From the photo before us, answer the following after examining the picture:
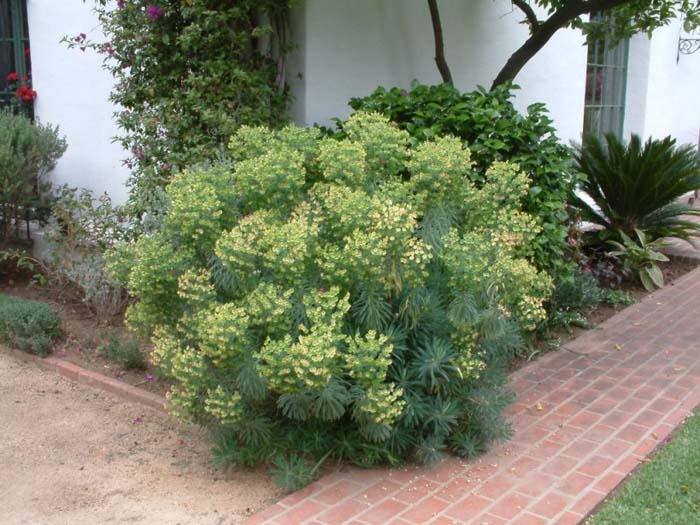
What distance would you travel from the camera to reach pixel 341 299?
355cm

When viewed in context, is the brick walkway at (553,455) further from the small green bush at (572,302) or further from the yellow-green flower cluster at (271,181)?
the yellow-green flower cluster at (271,181)

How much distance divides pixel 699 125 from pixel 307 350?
12.7 metres

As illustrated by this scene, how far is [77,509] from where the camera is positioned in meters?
3.64

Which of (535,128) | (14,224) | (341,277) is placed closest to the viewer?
(341,277)

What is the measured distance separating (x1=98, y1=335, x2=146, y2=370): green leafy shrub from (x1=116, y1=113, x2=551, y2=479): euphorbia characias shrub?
3.79ft

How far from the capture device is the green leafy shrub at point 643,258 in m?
7.43

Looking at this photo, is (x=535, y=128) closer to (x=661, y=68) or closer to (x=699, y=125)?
(x=661, y=68)

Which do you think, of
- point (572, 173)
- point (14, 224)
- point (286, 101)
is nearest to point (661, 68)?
point (572, 173)

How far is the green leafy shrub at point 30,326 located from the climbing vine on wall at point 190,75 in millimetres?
1088

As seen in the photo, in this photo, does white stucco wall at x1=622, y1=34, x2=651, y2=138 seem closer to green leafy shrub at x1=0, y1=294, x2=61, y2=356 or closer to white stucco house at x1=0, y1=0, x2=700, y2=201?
white stucco house at x1=0, y1=0, x2=700, y2=201

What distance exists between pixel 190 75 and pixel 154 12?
0.55m

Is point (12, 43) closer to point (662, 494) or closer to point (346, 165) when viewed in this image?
point (346, 165)

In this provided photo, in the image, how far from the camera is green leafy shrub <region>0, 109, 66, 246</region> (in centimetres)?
668

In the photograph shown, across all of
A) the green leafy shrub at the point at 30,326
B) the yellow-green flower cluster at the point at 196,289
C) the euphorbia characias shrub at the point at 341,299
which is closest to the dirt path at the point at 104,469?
the euphorbia characias shrub at the point at 341,299
